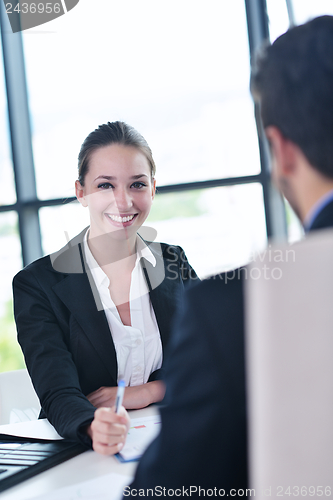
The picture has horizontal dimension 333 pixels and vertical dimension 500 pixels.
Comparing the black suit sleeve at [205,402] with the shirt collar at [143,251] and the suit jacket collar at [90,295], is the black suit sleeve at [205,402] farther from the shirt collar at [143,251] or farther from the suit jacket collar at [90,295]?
the shirt collar at [143,251]

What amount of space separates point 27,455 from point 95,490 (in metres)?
0.26

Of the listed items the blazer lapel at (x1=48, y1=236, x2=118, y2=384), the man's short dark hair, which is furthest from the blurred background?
the man's short dark hair

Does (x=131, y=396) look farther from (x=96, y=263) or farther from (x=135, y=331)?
(x=96, y=263)

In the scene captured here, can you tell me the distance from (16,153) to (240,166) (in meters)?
1.64

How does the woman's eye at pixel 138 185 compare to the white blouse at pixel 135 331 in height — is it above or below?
above

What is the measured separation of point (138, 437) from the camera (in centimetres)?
110

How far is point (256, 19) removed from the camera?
3.21 metres

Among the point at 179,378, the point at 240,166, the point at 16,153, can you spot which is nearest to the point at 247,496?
the point at 179,378

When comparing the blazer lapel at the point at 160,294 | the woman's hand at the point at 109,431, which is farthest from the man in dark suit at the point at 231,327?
the blazer lapel at the point at 160,294

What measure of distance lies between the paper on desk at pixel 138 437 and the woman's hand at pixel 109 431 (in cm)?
2

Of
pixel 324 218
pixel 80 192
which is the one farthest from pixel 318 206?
pixel 80 192

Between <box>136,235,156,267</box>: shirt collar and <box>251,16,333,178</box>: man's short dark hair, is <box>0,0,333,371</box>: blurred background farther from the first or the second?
<box>251,16,333,178</box>: man's short dark hair

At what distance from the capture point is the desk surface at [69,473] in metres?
0.87

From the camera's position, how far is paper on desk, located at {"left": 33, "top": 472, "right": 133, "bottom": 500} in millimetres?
824
